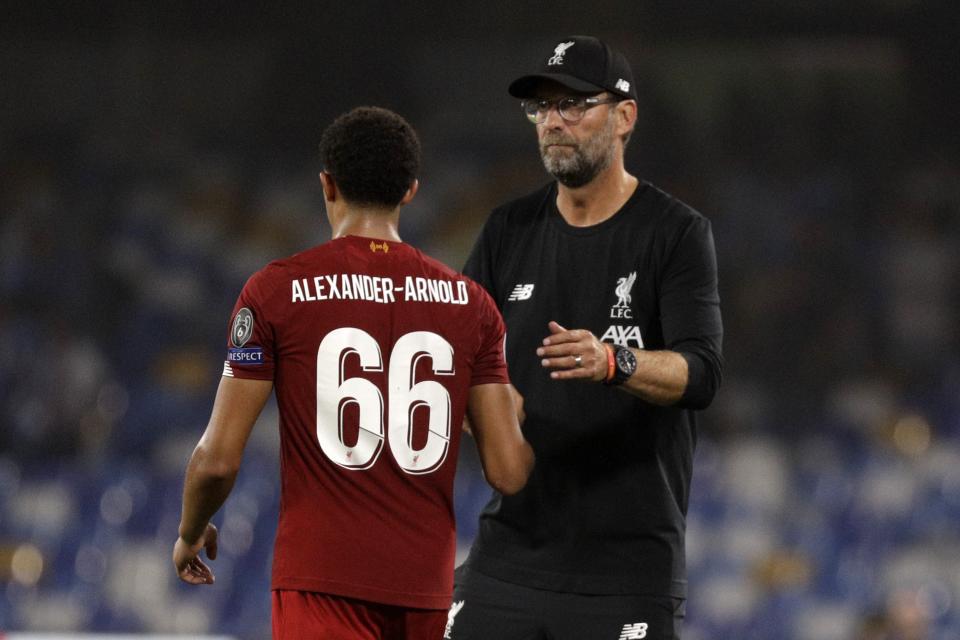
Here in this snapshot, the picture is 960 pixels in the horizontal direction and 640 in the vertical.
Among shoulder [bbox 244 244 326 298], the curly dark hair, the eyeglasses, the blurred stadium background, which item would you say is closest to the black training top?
the eyeglasses

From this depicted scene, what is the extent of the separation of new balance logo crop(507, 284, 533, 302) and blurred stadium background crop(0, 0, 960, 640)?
203 inches

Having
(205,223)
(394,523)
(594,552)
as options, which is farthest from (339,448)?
(205,223)

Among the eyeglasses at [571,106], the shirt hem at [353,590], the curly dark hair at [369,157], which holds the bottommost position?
the shirt hem at [353,590]

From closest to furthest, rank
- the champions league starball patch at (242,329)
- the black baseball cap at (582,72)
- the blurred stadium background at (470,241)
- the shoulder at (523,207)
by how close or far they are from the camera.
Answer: the champions league starball patch at (242,329)
the black baseball cap at (582,72)
the shoulder at (523,207)
the blurred stadium background at (470,241)

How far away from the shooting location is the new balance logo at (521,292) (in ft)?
10.2

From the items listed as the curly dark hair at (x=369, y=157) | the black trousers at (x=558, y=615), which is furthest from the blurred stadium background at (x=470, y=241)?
the curly dark hair at (x=369, y=157)

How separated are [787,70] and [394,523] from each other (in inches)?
337

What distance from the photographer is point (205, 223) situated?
31.4 ft

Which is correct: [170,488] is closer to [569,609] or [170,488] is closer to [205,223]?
[205,223]

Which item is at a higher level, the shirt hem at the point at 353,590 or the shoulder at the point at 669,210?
the shoulder at the point at 669,210

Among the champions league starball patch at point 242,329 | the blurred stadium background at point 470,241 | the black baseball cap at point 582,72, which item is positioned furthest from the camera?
the blurred stadium background at point 470,241

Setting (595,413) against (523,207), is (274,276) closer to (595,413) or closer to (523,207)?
(595,413)

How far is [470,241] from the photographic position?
9516 millimetres

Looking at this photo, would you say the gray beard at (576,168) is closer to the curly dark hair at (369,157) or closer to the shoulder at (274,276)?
the curly dark hair at (369,157)
